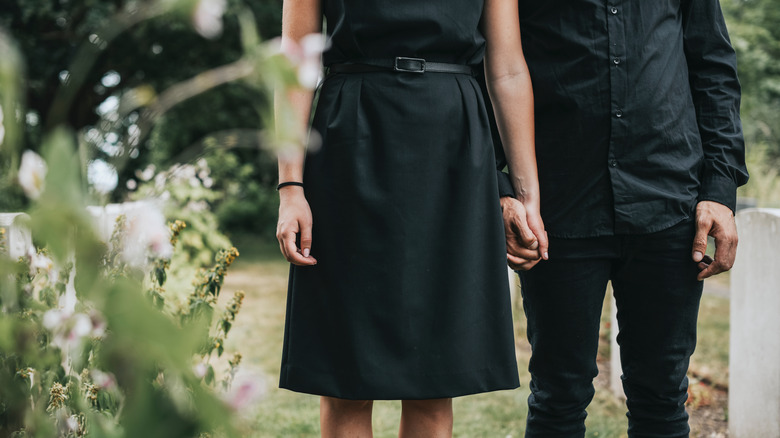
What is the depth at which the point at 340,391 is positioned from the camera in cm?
181

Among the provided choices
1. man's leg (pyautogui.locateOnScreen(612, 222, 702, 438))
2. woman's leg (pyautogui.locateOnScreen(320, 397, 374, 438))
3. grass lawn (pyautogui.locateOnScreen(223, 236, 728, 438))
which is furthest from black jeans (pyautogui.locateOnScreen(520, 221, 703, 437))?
grass lawn (pyautogui.locateOnScreen(223, 236, 728, 438))

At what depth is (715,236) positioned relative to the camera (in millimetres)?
2064

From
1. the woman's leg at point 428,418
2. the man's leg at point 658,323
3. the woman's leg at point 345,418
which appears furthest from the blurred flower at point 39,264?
the man's leg at point 658,323

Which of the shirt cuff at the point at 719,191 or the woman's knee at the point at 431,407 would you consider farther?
the shirt cuff at the point at 719,191

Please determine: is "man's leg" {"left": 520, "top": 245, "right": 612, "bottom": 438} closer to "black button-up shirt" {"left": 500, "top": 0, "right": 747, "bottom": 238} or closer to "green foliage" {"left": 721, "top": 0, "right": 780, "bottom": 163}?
"black button-up shirt" {"left": 500, "top": 0, "right": 747, "bottom": 238}

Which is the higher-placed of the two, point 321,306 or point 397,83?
point 397,83

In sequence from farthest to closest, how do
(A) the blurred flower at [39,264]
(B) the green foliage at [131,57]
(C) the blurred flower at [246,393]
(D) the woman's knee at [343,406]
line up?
(B) the green foliage at [131,57]
(D) the woman's knee at [343,406]
(A) the blurred flower at [39,264]
(C) the blurred flower at [246,393]

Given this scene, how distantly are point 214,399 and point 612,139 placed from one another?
1.70m

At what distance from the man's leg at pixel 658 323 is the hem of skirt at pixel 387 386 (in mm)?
536

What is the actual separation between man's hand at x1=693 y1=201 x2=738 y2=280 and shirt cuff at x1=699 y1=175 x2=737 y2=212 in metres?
0.01

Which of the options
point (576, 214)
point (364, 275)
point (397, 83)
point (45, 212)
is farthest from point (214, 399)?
point (576, 214)

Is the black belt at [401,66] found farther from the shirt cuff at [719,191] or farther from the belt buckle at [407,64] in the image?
the shirt cuff at [719,191]

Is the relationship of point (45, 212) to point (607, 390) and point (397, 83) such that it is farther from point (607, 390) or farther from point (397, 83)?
point (607, 390)

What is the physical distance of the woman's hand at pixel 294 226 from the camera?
5.89 ft
